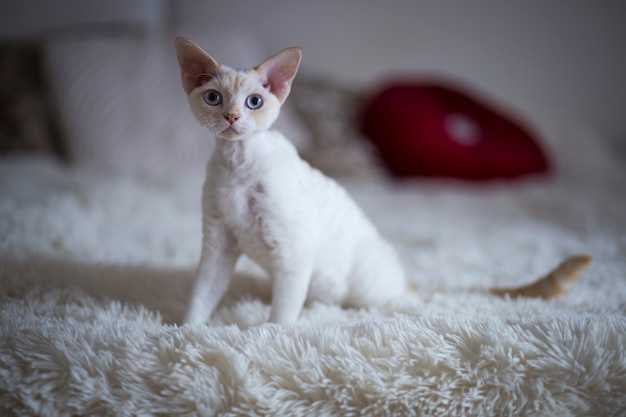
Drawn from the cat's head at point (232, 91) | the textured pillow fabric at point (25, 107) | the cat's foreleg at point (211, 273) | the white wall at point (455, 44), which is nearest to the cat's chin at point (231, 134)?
the cat's head at point (232, 91)

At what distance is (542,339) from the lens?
1.87 feet

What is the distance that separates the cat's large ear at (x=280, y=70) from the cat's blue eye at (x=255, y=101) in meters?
0.03

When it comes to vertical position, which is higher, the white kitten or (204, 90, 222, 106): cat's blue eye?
(204, 90, 222, 106): cat's blue eye

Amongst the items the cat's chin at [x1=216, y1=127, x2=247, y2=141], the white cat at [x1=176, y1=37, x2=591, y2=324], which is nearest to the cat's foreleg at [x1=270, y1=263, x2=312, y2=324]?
the white cat at [x1=176, y1=37, x2=591, y2=324]

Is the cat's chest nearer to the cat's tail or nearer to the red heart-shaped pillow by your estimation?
the cat's tail

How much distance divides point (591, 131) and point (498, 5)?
0.72 meters

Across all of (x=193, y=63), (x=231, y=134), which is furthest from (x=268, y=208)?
(x=193, y=63)

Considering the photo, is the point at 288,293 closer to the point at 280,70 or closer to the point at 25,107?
the point at 280,70

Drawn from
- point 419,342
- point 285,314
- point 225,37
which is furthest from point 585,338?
point 225,37

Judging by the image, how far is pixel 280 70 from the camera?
0.69 meters

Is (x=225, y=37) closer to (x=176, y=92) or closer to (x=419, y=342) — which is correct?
(x=176, y=92)

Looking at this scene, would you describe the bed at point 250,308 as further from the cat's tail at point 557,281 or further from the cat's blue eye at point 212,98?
the cat's blue eye at point 212,98

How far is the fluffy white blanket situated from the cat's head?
26 centimetres

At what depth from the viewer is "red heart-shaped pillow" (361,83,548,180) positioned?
6.10ft
